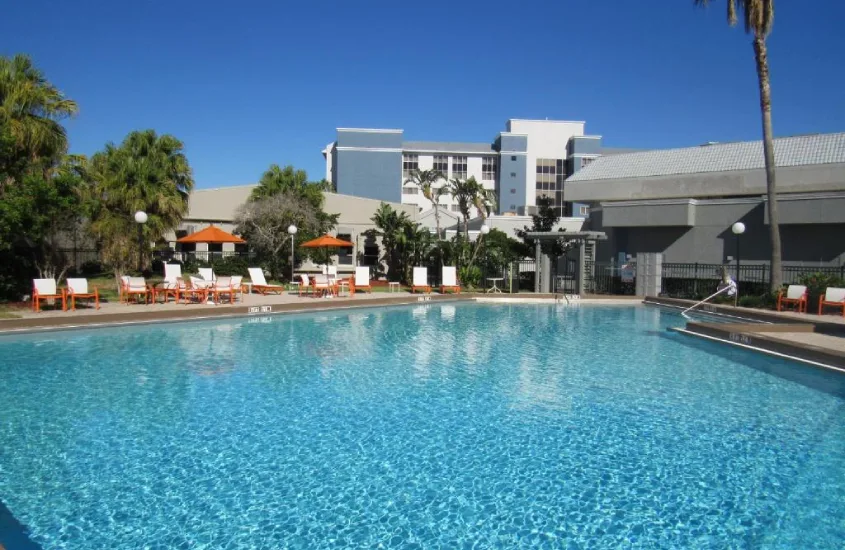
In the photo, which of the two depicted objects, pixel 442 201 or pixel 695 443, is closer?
pixel 695 443

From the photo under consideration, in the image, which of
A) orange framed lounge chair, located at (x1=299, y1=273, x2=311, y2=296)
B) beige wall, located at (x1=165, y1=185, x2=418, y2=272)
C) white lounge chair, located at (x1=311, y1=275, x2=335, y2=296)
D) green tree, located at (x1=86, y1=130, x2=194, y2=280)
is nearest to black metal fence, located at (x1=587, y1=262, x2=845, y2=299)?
white lounge chair, located at (x1=311, y1=275, x2=335, y2=296)

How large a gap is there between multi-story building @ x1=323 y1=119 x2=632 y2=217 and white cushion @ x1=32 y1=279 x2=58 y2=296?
47.9 metres

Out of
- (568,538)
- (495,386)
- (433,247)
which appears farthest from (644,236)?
(568,538)

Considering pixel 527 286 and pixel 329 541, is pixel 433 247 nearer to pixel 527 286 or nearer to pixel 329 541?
pixel 527 286

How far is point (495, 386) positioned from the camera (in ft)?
28.4

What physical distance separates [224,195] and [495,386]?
2491 cm

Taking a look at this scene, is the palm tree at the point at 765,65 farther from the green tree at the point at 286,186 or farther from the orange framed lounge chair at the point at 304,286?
the green tree at the point at 286,186

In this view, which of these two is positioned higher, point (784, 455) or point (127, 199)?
point (127, 199)

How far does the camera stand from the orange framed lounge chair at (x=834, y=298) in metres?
15.4

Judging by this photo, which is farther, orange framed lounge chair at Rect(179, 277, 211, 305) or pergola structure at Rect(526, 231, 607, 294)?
pergola structure at Rect(526, 231, 607, 294)

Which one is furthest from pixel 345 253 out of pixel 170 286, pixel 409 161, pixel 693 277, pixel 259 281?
pixel 409 161

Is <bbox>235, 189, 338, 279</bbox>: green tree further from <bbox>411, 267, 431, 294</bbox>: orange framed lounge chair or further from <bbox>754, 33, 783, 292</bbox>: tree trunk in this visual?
<bbox>754, 33, 783, 292</bbox>: tree trunk

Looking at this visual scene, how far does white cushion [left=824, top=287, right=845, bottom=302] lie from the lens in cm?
1552

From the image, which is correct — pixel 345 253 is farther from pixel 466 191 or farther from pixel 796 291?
pixel 796 291
